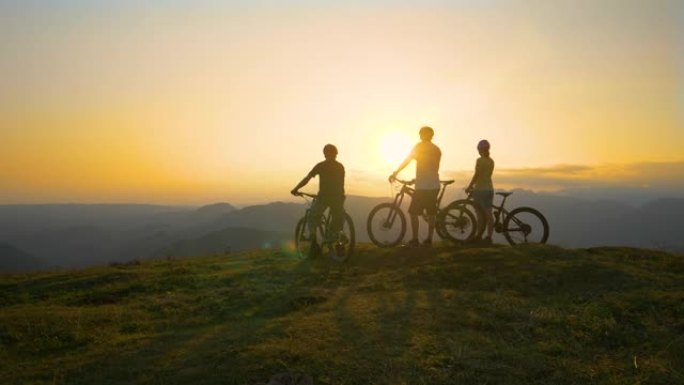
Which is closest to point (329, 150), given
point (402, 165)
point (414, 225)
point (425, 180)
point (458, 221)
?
point (402, 165)

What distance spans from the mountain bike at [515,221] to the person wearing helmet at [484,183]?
0.30 meters

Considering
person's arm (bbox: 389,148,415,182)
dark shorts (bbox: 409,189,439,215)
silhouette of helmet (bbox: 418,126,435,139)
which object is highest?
silhouette of helmet (bbox: 418,126,435,139)

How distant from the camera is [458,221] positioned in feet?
50.1

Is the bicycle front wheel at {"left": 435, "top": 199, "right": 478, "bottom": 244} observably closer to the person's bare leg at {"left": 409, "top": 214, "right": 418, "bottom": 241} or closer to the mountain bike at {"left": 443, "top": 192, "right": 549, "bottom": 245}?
the mountain bike at {"left": 443, "top": 192, "right": 549, "bottom": 245}

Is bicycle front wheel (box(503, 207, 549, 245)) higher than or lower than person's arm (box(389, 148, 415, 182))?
lower

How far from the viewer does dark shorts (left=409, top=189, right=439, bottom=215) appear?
1501 centimetres

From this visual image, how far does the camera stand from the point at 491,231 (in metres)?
15.1

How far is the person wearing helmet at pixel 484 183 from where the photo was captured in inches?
591

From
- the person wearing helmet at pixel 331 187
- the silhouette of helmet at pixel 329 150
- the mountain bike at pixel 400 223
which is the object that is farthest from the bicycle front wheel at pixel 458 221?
the silhouette of helmet at pixel 329 150

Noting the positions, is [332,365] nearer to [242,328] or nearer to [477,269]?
[242,328]

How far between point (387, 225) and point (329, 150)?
9.97ft

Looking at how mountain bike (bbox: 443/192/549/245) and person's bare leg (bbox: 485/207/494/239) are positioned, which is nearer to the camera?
person's bare leg (bbox: 485/207/494/239)

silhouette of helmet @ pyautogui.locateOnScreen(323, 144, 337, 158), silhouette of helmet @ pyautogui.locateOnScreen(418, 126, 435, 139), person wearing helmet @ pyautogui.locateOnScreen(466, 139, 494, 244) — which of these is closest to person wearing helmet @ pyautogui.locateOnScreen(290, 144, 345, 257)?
silhouette of helmet @ pyautogui.locateOnScreen(323, 144, 337, 158)

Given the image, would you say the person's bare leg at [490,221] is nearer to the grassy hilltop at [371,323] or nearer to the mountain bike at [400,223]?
the mountain bike at [400,223]
